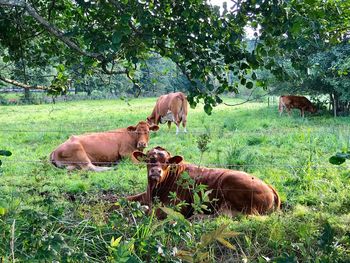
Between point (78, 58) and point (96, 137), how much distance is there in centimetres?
534

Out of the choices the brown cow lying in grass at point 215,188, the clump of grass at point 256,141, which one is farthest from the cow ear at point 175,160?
the clump of grass at point 256,141

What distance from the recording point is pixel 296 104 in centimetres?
2378

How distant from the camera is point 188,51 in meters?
4.30

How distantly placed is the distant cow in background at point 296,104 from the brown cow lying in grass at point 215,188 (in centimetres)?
1798

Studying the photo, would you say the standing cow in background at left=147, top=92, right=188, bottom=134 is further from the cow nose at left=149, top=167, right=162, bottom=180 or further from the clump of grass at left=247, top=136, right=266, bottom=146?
the cow nose at left=149, top=167, right=162, bottom=180

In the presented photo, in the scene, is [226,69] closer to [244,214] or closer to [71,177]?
[244,214]

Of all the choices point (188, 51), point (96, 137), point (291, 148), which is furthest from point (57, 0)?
point (291, 148)

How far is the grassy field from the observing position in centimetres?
295

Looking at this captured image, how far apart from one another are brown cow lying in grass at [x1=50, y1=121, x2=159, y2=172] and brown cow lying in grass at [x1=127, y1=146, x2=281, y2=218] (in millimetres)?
3749

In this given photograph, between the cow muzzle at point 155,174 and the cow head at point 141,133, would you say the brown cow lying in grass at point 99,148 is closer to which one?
the cow head at point 141,133

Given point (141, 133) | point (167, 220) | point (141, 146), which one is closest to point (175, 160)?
point (167, 220)

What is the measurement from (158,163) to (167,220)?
2696 mm

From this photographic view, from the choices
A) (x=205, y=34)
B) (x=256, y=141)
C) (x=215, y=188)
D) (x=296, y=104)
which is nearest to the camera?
(x=205, y=34)

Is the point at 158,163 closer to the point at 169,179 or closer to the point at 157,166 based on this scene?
the point at 157,166
